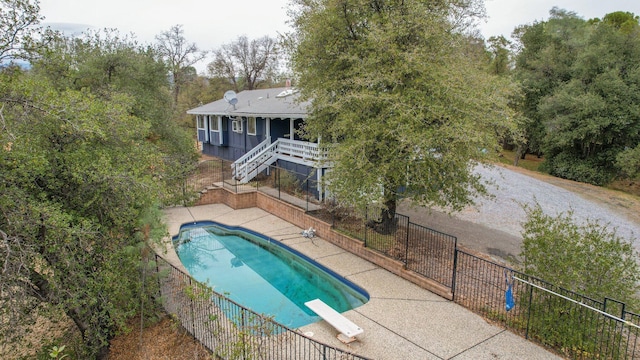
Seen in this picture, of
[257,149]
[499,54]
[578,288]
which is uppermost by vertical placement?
[499,54]

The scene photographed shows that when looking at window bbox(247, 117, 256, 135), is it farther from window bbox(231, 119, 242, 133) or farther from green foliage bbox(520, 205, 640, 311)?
green foliage bbox(520, 205, 640, 311)

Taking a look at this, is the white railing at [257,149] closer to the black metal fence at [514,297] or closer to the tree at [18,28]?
the black metal fence at [514,297]

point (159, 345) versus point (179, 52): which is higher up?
point (179, 52)

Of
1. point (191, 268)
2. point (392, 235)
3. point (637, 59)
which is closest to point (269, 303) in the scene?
point (191, 268)

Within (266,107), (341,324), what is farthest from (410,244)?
(266,107)

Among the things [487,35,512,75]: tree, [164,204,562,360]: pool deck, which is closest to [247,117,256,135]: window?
[164,204,562,360]: pool deck

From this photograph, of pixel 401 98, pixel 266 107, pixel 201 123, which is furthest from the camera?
pixel 201 123

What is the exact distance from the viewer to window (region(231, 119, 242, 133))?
2319cm

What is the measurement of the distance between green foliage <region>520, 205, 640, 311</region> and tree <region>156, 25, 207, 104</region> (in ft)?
130

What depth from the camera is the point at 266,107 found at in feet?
66.2

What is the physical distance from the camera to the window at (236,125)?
76.1 feet

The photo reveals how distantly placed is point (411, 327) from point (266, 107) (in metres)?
15.0

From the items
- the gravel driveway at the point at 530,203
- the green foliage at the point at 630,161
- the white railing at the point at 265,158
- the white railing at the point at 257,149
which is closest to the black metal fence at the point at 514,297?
the gravel driveway at the point at 530,203

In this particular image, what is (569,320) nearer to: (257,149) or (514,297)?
(514,297)
